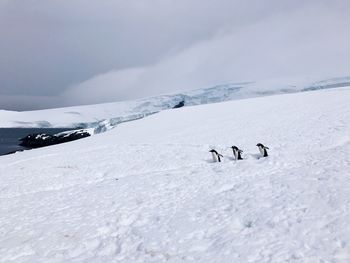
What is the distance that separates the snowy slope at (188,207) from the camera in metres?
6.96

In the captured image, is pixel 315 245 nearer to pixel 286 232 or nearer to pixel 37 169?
pixel 286 232

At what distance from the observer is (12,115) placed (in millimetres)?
181250

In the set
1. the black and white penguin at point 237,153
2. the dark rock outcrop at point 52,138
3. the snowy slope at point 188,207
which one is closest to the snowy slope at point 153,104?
the dark rock outcrop at point 52,138

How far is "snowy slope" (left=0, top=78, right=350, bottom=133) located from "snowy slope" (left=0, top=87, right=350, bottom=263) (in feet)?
320

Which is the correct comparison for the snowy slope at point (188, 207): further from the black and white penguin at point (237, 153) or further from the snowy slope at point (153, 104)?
the snowy slope at point (153, 104)

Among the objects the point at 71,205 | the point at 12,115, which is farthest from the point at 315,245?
the point at 12,115

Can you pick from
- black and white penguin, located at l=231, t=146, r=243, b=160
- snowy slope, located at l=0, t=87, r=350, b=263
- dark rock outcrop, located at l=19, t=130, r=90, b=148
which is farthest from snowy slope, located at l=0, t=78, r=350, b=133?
black and white penguin, located at l=231, t=146, r=243, b=160

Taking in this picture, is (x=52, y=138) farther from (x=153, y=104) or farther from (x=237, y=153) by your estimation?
(x=153, y=104)

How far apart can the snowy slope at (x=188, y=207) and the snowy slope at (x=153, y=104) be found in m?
97.5

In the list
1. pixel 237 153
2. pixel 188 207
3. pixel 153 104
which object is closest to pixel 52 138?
pixel 237 153

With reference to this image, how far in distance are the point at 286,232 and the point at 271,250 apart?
0.83 meters

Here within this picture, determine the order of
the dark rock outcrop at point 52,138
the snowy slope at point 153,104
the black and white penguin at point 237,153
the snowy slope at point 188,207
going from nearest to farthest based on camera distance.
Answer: the snowy slope at point 188,207 < the black and white penguin at point 237,153 < the dark rock outcrop at point 52,138 < the snowy slope at point 153,104

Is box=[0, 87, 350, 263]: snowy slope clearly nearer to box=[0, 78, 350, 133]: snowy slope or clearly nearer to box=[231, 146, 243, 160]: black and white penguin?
box=[231, 146, 243, 160]: black and white penguin

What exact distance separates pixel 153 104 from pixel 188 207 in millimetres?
126263
